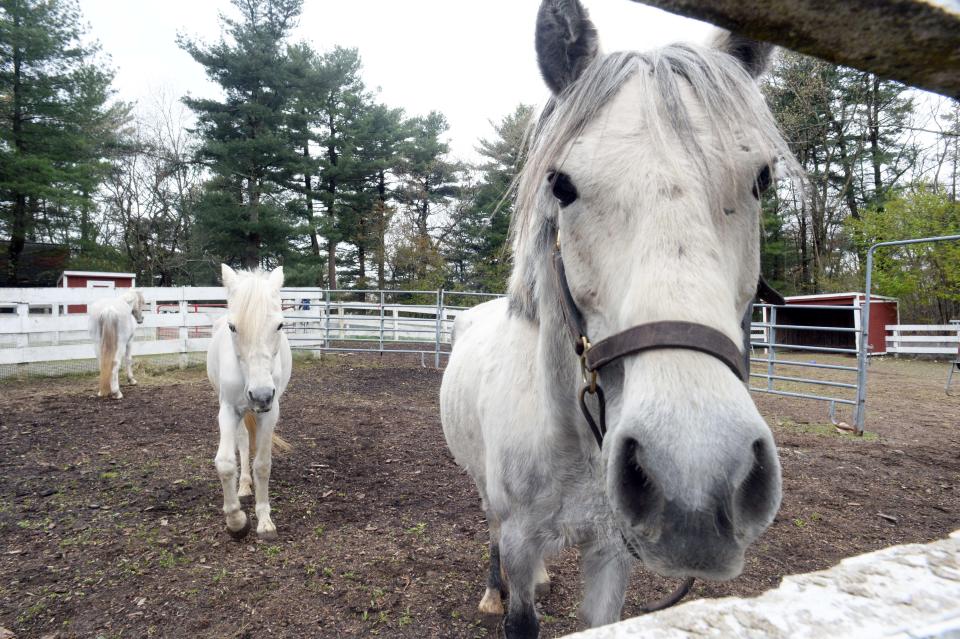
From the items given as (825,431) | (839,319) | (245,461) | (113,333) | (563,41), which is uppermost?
(563,41)

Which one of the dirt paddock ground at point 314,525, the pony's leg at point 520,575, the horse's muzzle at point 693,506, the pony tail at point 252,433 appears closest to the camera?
the horse's muzzle at point 693,506

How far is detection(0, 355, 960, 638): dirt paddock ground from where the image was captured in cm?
269

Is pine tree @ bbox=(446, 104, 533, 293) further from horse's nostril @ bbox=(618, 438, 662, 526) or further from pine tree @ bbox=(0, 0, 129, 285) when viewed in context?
horse's nostril @ bbox=(618, 438, 662, 526)

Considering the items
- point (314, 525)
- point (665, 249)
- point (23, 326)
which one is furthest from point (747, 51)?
point (23, 326)

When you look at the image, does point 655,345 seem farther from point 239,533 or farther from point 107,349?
point 107,349

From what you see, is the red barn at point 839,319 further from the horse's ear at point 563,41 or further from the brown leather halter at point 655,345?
the brown leather halter at point 655,345

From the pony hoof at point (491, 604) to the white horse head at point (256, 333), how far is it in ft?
6.40

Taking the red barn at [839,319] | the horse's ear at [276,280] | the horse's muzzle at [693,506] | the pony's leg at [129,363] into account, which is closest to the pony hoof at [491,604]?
the horse's muzzle at [693,506]

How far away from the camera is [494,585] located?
9.17 ft

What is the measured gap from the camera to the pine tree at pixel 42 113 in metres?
16.3

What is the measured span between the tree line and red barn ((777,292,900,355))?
0.90 metres

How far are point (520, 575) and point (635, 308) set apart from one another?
1.30 m

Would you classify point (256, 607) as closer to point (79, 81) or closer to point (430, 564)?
point (430, 564)

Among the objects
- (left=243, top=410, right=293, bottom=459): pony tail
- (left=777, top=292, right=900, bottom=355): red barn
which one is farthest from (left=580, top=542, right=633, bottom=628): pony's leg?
(left=777, top=292, right=900, bottom=355): red barn
